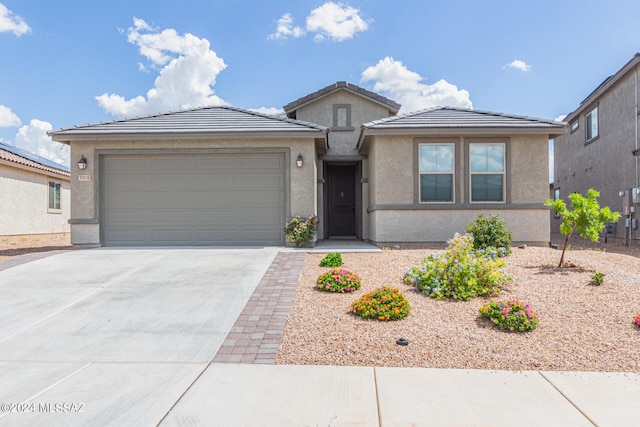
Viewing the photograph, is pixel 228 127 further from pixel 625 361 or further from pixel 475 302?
pixel 625 361

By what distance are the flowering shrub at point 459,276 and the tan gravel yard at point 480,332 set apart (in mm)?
161

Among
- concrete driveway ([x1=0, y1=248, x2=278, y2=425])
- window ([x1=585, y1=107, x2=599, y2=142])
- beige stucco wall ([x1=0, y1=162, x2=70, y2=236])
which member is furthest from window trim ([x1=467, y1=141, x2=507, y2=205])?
beige stucco wall ([x1=0, y1=162, x2=70, y2=236])

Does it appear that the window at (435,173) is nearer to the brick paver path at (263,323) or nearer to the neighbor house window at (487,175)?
the neighbor house window at (487,175)

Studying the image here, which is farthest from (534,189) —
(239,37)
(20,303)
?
(20,303)

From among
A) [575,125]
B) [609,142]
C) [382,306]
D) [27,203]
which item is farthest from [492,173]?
[27,203]

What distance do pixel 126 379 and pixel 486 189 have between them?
30.8ft

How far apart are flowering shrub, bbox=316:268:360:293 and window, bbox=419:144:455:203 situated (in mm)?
4839

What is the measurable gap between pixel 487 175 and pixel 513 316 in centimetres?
647

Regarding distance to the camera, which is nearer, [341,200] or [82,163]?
[82,163]

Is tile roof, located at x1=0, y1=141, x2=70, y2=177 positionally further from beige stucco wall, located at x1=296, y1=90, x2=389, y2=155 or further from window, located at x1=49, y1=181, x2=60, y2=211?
beige stucco wall, located at x1=296, y1=90, x2=389, y2=155

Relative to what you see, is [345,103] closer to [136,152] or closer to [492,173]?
[492,173]

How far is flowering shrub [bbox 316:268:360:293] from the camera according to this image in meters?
5.77

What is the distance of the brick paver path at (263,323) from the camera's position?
3898 mm

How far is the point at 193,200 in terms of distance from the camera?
10.0m
